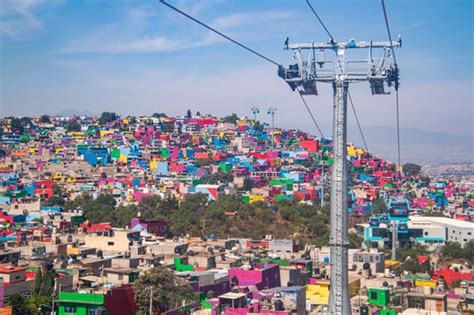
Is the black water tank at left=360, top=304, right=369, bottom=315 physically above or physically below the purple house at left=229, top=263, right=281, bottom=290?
below

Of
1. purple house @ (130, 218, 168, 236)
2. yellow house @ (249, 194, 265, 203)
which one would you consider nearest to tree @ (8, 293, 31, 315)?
purple house @ (130, 218, 168, 236)

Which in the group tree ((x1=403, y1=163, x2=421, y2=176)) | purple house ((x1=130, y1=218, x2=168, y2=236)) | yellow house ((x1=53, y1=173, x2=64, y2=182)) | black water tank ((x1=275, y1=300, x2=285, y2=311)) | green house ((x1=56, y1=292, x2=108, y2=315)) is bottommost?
black water tank ((x1=275, y1=300, x2=285, y2=311))

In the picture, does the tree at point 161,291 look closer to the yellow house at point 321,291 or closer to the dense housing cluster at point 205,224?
the dense housing cluster at point 205,224

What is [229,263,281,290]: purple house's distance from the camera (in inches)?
616

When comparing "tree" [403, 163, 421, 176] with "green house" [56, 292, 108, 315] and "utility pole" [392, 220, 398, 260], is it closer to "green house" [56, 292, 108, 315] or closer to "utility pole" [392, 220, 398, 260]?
"utility pole" [392, 220, 398, 260]

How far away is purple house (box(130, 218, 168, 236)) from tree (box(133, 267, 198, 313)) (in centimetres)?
990

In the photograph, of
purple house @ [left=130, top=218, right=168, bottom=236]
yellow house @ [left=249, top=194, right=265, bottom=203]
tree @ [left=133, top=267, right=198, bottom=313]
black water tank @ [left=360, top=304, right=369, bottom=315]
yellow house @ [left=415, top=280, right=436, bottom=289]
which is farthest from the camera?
yellow house @ [left=249, top=194, right=265, bottom=203]

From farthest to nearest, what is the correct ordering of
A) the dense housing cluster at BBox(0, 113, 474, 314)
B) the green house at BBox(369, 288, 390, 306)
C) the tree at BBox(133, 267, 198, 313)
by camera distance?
1. the green house at BBox(369, 288, 390, 306)
2. the dense housing cluster at BBox(0, 113, 474, 314)
3. the tree at BBox(133, 267, 198, 313)

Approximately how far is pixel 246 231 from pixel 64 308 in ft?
47.3

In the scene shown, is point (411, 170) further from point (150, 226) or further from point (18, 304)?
point (18, 304)

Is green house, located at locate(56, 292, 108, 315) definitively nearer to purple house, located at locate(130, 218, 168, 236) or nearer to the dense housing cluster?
the dense housing cluster

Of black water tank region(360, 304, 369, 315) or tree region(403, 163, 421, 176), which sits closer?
black water tank region(360, 304, 369, 315)

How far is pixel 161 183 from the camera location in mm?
34812

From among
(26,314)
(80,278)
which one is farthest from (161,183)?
(26,314)
